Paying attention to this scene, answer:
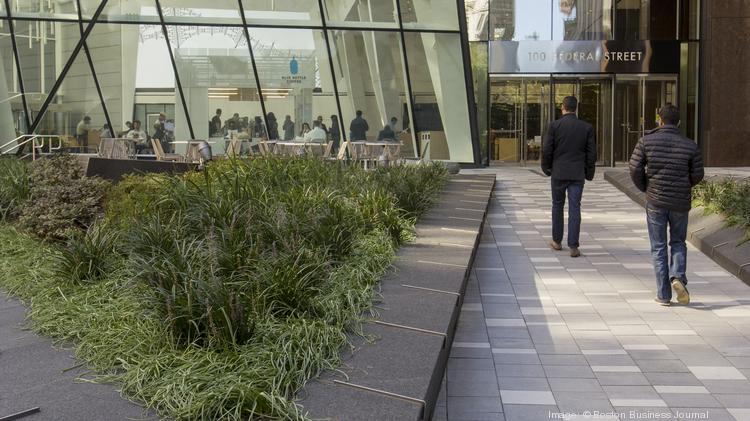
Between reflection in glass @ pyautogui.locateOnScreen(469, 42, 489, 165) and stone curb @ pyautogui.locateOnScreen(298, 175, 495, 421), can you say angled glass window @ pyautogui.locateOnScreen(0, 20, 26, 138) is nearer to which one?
reflection in glass @ pyautogui.locateOnScreen(469, 42, 489, 165)

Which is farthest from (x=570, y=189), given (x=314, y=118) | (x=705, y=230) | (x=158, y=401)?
(x=314, y=118)

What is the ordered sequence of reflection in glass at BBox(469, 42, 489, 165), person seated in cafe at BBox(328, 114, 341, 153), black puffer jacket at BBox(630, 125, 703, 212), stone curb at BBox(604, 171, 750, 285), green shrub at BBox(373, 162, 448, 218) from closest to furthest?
black puffer jacket at BBox(630, 125, 703, 212) < stone curb at BBox(604, 171, 750, 285) < green shrub at BBox(373, 162, 448, 218) < person seated in cafe at BBox(328, 114, 341, 153) < reflection in glass at BBox(469, 42, 489, 165)

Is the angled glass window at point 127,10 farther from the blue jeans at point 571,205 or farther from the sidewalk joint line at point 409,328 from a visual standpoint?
the sidewalk joint line at point 409,328

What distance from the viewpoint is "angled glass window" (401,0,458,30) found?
25656 mm

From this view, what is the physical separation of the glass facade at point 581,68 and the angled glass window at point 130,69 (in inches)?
407

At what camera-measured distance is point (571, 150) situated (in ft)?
37.2

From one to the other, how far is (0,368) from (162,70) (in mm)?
21194

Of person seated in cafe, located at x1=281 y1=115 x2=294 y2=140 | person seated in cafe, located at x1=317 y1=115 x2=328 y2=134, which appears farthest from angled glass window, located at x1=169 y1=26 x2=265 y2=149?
person seated in cafe, located at x1=317 y1=115 x2=328 y2=134

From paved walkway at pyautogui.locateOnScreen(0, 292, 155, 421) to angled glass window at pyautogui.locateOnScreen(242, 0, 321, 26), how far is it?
20.6 meters

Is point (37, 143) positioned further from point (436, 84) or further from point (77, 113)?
point (436, 84)

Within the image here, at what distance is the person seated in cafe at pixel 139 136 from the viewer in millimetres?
25062

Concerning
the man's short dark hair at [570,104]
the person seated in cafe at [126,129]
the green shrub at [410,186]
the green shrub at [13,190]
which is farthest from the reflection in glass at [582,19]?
the green shrub at [13,190]

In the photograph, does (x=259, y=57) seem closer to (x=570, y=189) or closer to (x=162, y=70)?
(x=162, y=70)

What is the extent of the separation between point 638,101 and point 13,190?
24334 millimetres
